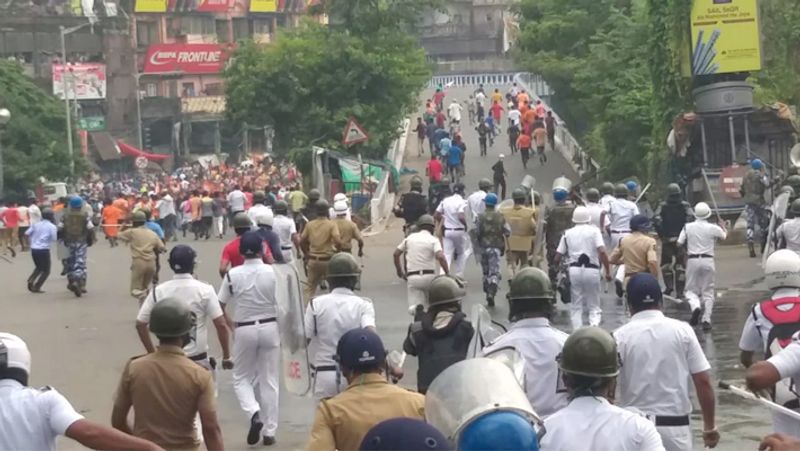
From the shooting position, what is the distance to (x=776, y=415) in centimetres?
775

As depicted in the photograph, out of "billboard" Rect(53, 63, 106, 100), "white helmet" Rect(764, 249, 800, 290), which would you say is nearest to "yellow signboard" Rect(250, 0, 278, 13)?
"billboard" Rect(53, 63, 106, 100)

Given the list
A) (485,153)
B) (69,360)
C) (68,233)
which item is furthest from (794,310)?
(485,153)

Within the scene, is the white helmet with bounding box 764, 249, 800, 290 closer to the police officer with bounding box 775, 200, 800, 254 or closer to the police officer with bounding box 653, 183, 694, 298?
the police officer with bounding box 775, 200, 800, 254

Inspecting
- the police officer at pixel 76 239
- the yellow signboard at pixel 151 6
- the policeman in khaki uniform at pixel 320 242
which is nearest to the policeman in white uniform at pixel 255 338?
the policeman in khaki uniform at pixel 320 242

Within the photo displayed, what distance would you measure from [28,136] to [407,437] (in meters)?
54.2

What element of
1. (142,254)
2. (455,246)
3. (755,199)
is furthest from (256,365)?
(755,199)

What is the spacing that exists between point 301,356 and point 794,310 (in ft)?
12.8

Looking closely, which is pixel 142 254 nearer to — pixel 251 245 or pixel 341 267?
pixel 251 245

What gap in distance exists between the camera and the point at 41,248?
24.8m

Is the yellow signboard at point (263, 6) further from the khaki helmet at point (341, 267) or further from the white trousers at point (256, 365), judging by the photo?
the khaki helmet at point (341, 267)

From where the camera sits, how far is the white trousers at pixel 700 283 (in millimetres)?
17109

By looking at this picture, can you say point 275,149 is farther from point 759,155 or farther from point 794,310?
point 794,310

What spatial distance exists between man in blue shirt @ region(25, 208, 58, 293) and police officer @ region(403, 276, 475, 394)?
16.2 metres

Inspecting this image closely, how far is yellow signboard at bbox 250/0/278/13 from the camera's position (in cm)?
9119
